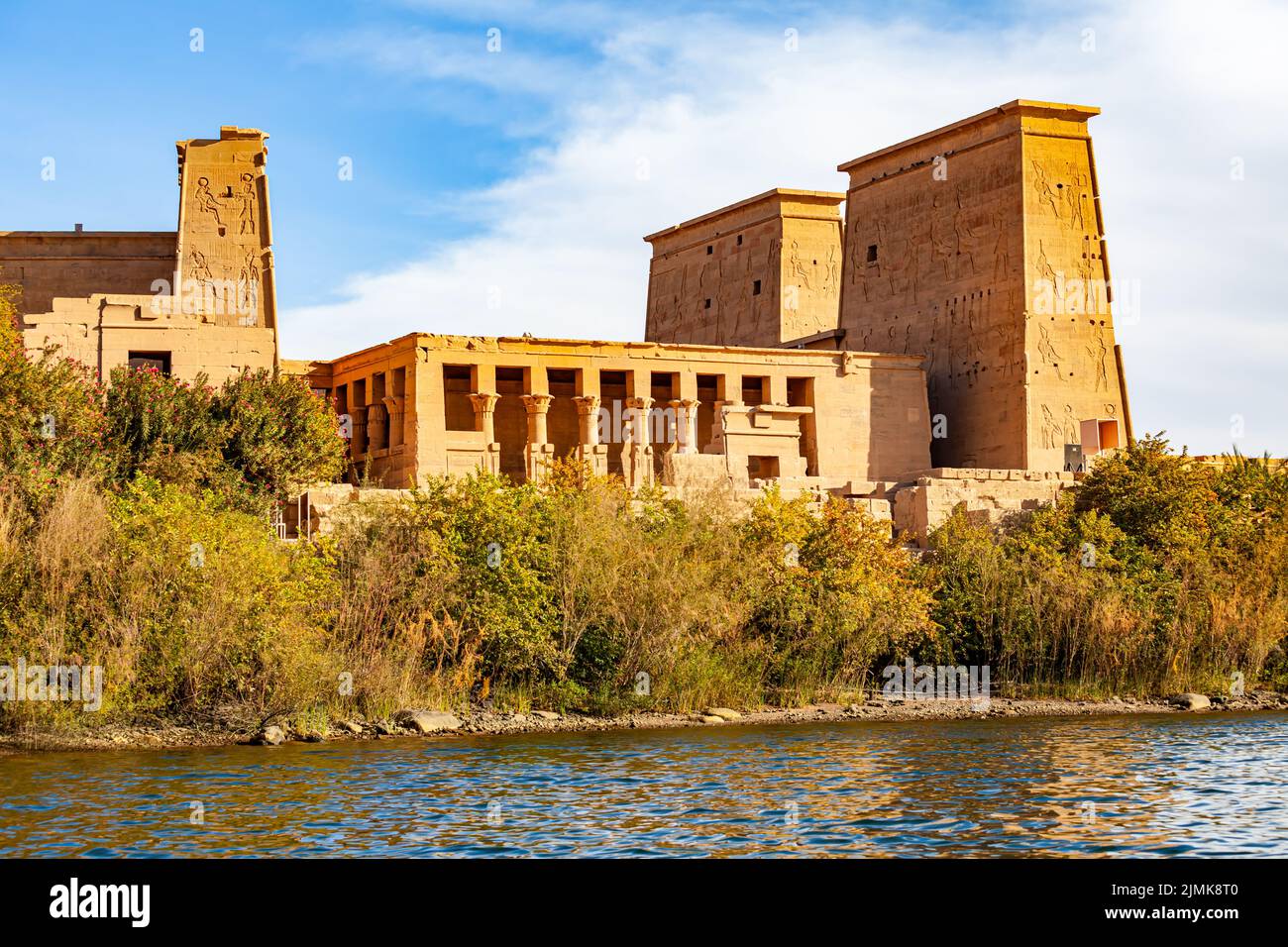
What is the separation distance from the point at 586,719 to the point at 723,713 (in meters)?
2.20

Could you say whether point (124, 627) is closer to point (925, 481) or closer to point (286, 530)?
point (286, 530)

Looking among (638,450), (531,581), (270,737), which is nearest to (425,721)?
(270,737)

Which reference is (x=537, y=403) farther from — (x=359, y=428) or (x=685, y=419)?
(x=359, y=428)

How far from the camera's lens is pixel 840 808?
16266mm

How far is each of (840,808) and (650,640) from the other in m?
9.45

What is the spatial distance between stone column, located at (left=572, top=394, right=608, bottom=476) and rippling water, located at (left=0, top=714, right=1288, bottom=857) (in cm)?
1486

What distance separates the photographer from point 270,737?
2194 centimetres

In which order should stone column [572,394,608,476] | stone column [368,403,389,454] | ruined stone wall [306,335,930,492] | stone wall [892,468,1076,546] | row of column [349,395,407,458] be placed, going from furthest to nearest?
stone column [368,403,389,454] → row of column [349,395,407,458] → stone column [572,394,608,476] → ruined stone wall [306,335,930,492] → stone wall [892,468,1076,546]

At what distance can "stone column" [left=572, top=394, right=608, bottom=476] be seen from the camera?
37.6m

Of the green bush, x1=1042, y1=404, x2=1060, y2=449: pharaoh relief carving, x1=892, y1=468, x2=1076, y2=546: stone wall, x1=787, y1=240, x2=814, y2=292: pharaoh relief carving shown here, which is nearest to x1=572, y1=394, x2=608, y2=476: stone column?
x1=892, y1=468, x2=1076, y2=546: stone wall

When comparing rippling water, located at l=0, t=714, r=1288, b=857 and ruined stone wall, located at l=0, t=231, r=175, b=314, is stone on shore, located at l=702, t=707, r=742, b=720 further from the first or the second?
ruined stone wall, located at l=0, t=231, r=175, b=314
